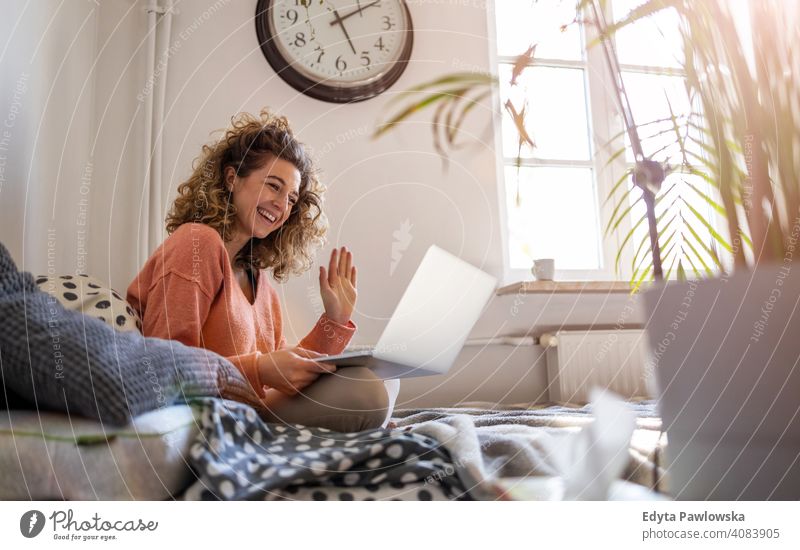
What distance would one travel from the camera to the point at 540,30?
2.94ft

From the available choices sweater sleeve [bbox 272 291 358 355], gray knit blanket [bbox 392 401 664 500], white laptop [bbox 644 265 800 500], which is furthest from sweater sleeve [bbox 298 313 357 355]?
white laptop [bbox 644 265 800 500]

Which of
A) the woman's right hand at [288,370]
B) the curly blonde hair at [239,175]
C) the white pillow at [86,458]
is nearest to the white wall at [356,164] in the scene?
the curly blonde hair at [239,175]

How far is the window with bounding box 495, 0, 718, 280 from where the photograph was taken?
757mm

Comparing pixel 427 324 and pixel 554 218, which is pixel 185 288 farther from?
pixel 554 218

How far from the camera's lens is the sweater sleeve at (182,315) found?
50 centimetres

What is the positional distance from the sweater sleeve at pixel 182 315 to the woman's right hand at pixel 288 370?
1 cm

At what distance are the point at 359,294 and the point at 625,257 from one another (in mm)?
407

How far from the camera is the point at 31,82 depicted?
1.86 ft

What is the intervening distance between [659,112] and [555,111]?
290 millimetres

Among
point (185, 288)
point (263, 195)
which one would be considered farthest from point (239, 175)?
point (185, 288)

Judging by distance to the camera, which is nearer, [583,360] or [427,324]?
[427,324]

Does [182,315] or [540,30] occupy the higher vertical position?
[540,30]
